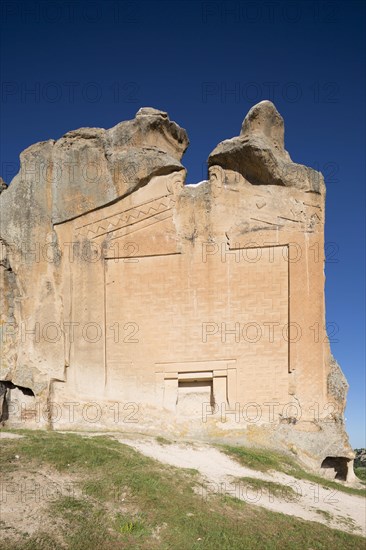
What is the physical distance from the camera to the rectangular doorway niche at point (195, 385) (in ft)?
43.5

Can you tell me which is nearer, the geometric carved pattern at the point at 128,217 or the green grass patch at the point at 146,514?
the green grass patch at the point at 146,514

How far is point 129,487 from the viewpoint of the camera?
327 inches

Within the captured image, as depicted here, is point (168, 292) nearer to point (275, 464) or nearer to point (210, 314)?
point (210, 314)

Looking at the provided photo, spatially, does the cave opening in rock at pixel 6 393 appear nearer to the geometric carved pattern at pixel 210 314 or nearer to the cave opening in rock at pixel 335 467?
the geometric carved pattern at pixel 210 314

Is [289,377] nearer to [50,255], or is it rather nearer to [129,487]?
[129,487]

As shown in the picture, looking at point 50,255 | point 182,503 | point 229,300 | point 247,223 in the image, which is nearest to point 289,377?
Result: point 229,300

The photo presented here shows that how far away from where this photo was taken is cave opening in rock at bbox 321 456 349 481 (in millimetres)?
12711

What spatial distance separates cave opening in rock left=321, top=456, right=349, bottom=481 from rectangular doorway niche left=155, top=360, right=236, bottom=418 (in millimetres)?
2731

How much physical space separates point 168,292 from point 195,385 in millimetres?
2560

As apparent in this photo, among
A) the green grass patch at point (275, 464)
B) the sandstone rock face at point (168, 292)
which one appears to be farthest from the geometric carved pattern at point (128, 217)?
the green grass patch at point (275, 464)

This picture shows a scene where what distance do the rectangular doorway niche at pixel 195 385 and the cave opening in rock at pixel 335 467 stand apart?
2731 millimetres

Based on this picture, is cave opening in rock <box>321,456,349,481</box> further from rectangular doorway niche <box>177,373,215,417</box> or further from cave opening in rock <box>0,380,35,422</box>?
cave opening in rock <box>0,380,35,422</box>

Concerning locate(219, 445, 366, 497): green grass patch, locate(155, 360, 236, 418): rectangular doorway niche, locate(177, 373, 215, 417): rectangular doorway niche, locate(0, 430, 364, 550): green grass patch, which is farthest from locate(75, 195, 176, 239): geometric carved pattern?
locate(0, 430, 364, 550): green grass patch

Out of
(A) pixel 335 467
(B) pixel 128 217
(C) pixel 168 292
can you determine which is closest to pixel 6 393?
(C) pixel 168 292
